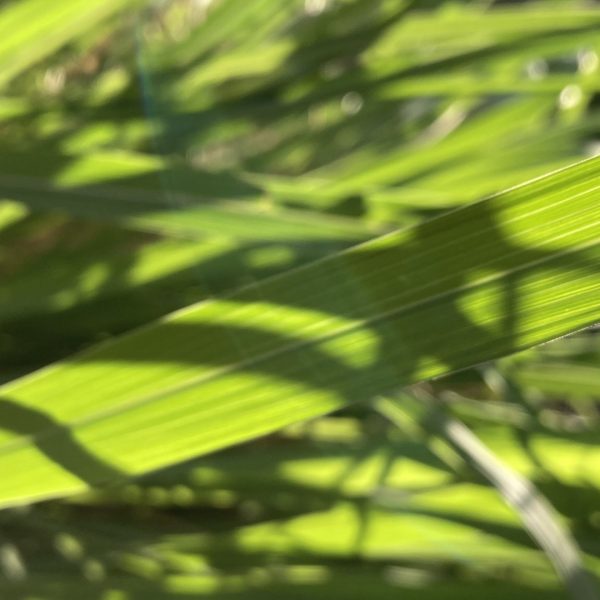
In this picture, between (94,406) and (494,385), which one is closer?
(94,406)

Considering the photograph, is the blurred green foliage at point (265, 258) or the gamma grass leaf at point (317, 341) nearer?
the gamma grass leaf at point (317, 341)

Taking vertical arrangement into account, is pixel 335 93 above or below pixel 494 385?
above

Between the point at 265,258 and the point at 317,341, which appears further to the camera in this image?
the point at 265,258

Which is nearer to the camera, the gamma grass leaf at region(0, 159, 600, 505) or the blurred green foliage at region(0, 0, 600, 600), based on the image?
the gamma grass leaf at region(0, 159, 600, 505)

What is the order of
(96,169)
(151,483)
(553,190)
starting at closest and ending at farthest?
(553,190) < (96,169) < (151,483)

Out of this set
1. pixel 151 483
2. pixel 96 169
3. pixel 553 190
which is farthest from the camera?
pixel 151 483

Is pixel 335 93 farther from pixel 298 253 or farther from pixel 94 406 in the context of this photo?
pixel 94 406

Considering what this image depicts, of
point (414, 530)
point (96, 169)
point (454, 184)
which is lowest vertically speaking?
point (414, 530)

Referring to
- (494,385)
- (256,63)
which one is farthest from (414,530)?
(256,63)
